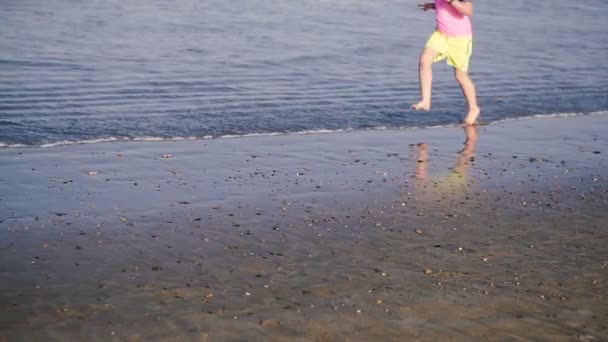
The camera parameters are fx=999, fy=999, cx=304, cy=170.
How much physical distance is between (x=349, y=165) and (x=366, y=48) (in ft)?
22.3

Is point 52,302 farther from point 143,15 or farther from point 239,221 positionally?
point 143,15

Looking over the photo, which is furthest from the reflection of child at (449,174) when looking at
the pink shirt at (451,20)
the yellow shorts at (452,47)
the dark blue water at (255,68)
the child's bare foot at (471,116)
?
the pink shirt at (451,20)

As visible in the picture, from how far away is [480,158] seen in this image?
745 centimetres

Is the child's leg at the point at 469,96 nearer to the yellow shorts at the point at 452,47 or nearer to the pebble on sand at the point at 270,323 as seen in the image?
the yellow shorts at the point at 452,47

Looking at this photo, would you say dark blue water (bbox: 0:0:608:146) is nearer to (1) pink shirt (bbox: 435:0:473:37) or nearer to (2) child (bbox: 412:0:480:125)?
(2) child (bbox: 412:0:480:125)

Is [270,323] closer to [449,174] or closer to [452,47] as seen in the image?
[449,174]

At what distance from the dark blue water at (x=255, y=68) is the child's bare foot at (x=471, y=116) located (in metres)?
0.24

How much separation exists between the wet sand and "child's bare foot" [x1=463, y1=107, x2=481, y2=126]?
3.87ft

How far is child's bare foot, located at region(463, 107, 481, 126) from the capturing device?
9.04 meters

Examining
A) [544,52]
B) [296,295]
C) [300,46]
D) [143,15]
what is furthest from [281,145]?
[143,15]

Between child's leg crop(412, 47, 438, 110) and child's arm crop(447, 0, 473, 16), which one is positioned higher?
child's arm crop(447, 0, 473, 16)

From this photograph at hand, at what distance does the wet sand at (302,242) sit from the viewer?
407 centimetres

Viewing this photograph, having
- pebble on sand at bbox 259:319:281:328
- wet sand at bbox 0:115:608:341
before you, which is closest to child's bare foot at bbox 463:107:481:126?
wet sand at bbox 0:115:608:341

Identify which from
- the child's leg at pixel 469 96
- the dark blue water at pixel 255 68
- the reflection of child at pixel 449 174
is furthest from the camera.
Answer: the child's leg at pixel 469 96
